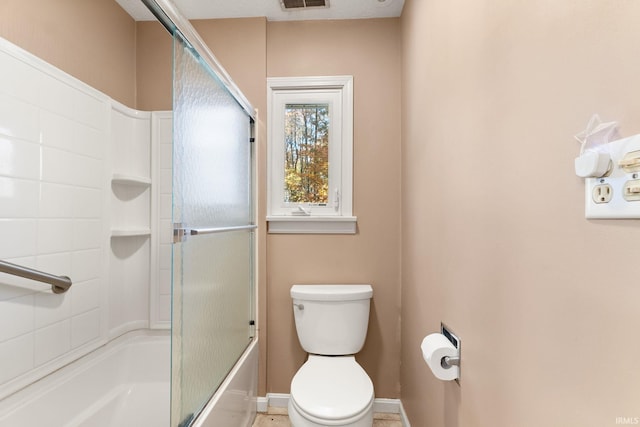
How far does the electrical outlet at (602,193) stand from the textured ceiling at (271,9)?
1737mm

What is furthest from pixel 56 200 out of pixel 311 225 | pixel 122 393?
pixel 311 225

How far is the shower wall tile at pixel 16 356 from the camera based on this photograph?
4.05ft

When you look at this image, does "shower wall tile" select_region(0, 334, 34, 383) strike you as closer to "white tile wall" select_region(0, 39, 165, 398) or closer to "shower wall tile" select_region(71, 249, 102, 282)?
"white tile wall" select_region(0, 39, 165, 398)

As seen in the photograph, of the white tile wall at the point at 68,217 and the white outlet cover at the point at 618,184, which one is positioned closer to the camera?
the white outlet cover at the point at 618,184

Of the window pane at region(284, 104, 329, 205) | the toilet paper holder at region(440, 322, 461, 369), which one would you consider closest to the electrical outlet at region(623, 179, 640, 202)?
the toilet paper holder at region(440, 322, 461, 369)

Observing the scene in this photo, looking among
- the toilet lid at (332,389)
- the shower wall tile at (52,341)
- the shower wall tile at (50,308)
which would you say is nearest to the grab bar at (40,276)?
the shower wall tile at (50,308)

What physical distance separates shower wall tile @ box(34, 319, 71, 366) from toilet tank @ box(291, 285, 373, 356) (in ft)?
3.55

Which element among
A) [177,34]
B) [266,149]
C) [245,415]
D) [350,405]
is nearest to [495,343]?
[350,405]

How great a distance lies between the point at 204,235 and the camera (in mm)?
1224

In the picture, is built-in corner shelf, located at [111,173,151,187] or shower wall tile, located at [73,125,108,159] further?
built-in corner shelf, located at [111,173,151,187]

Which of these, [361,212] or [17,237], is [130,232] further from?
[361,212]

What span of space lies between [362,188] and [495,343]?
1271 millimetres

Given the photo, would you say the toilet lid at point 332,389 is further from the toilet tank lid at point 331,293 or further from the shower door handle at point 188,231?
the shower door handle at point 188,231

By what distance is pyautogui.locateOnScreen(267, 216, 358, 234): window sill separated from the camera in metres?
1.94
